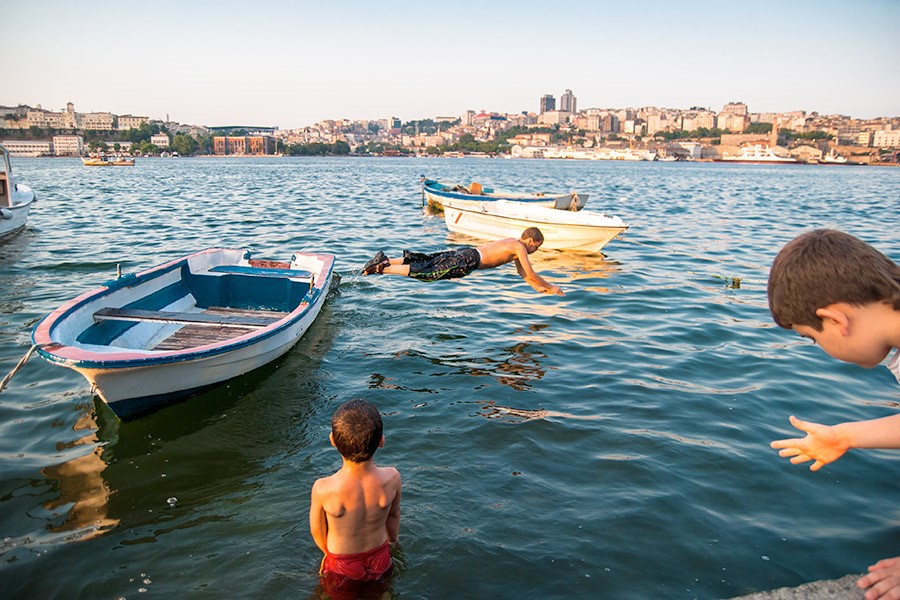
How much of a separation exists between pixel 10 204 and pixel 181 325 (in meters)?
14.5

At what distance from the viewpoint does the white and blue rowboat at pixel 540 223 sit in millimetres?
17203

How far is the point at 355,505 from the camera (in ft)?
11.9

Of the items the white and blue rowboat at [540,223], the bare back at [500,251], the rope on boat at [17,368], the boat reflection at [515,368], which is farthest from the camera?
the white and blue rowboat at [540,223]

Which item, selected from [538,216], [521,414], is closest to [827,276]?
[521,414]

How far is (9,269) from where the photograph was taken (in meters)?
14.1

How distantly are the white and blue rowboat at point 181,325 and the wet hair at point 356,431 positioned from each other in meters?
3.45

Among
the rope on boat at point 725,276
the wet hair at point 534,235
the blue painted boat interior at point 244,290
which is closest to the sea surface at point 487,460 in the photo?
the blue painted boat interior at point 244,290

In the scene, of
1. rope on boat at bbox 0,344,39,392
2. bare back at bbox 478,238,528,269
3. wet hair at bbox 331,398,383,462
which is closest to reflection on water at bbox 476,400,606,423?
bare back at bbox 478,238,528,269

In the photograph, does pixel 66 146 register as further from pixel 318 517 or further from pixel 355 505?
pixel 355 505

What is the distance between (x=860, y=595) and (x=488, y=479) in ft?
10.8

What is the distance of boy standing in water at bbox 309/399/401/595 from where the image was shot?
3445mm

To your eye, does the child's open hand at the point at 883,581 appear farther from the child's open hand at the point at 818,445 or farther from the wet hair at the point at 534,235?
the wet hair at the point at 534,235

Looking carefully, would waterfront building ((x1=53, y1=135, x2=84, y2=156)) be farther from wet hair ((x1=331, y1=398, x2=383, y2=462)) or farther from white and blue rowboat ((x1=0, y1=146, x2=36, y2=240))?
wet hair ((x1=331, y1=398, x2=383, y2=462))

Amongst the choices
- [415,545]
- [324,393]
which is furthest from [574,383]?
[415,545]
